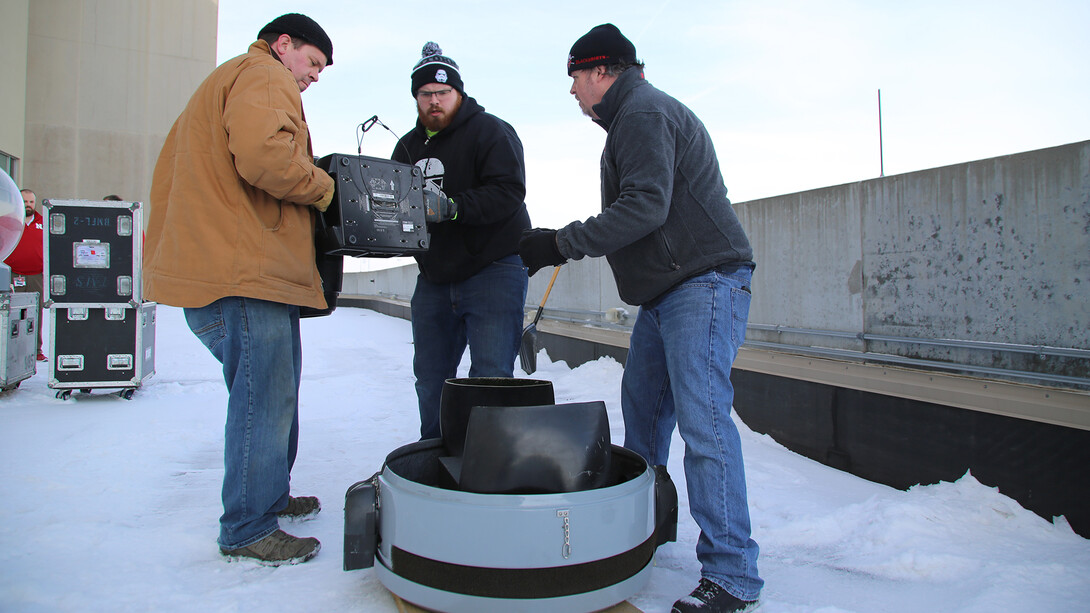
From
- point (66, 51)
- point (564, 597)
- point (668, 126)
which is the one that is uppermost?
point (66, 51)

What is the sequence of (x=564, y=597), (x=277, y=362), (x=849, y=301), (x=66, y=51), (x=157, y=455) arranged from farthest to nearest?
(x=66, y=51) → (x=849, y=301) → (x=157, y=455) → (x=277, y=362) → (x=564, y=597)

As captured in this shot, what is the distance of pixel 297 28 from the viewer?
2096 mm

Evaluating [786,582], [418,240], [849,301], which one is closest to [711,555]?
[786,582]

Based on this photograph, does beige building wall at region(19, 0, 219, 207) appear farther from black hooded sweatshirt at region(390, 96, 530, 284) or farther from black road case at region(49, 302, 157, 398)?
black hooded sweatshirt at region(390, 96, 530, 284)

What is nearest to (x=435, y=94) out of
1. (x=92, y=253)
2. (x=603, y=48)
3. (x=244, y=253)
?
(x=603, y=48)

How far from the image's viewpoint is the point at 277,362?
198 cm

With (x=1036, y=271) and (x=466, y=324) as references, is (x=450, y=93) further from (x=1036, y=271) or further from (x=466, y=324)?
(x=1036, y=271)

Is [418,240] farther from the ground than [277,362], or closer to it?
farther from the ground

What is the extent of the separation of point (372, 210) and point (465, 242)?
18.6 inches

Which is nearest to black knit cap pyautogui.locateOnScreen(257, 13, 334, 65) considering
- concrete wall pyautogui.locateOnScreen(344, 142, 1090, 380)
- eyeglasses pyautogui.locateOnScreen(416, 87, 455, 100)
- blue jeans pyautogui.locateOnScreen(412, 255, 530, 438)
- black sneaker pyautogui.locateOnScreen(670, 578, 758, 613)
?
eyeglasses pyautogui.locateOnScreen(416, 87, 455, 100)

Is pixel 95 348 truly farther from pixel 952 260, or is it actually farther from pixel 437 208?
pixel 952 260

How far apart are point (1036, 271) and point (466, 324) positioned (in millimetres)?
2381

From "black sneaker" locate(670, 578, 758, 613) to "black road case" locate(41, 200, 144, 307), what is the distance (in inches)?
190

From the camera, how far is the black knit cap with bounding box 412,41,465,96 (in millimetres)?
2533
